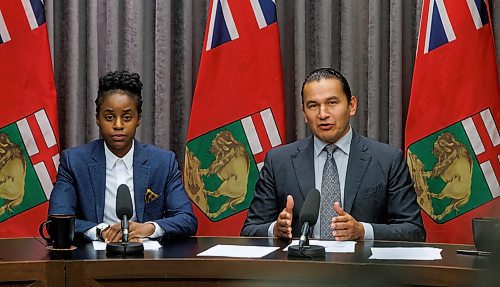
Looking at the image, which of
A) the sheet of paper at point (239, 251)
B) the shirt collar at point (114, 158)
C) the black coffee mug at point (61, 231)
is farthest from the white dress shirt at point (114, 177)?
the sheet of paper at point (239, 251)

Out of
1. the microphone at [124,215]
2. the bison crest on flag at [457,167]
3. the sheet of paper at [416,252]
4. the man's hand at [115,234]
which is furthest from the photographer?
the bison crest on flag at [457,167]

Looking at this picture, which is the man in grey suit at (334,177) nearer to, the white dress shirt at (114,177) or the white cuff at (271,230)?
the white cuff at (271,230)

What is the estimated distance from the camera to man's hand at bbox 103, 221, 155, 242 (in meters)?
2.29

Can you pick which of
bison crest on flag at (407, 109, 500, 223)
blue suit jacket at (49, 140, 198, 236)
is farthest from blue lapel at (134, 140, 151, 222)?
bison crest on flag at (407, 109, 500, 223)

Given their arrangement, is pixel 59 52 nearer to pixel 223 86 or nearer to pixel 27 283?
pixel 223 86

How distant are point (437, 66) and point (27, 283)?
7.16 ft

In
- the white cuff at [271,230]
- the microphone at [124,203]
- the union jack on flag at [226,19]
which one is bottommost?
the white cuff at [271,230]

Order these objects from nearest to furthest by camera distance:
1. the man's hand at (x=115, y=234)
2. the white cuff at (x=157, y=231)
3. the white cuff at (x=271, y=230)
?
A: the man's hand at (x=115, y=234) < the white cuff at (x=157, y=231) < the white cuff at (x=271, y=230)

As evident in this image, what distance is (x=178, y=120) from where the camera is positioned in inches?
152

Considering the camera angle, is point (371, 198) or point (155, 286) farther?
point (371, 198)

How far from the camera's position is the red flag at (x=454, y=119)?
3.26 meters

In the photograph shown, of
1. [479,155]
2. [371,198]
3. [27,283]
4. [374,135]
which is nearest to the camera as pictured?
[27,283]

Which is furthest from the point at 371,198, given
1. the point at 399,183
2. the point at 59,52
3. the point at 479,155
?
the point at 59,52

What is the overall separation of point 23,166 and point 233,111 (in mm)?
1055
